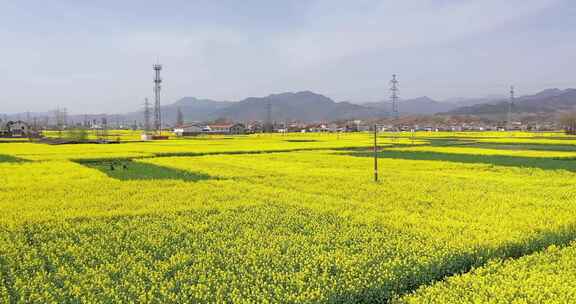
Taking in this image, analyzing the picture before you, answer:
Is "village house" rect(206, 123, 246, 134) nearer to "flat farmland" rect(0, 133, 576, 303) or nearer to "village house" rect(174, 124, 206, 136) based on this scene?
"village house" rect(174, 124, 206, 136)

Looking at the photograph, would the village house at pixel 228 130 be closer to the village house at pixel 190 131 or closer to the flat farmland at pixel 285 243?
the village house at pixel 190 131

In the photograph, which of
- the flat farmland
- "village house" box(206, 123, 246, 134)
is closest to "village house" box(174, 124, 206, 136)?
"village house" box(206, 123, 246, 134)

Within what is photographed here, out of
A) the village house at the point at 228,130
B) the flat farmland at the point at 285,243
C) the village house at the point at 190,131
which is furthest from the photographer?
the village house at the point at 228,130

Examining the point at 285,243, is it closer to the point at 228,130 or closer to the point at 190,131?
the point at 190,131

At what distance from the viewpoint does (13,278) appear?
866 centimetres

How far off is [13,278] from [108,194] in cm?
1058

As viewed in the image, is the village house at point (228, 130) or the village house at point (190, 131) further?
the village house at point (228, 130)

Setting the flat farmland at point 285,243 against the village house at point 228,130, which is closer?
the flat farmland at point 285,243

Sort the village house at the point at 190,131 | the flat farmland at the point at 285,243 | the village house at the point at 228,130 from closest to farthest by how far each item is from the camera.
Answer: the flat farmland at the point at 285,243 < the village house at the point at 190,131 < the village house at the point at 228,130

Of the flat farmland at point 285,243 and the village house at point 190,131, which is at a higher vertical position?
the village house at point 190,131

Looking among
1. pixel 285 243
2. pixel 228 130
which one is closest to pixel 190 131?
pixel 228 130

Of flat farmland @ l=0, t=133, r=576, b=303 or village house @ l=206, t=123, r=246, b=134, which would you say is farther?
village house @ l=206, t=123, r=246, b=134

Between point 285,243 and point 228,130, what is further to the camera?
point 228,130

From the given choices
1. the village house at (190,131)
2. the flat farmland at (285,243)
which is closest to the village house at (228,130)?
the village house at (190,131)
